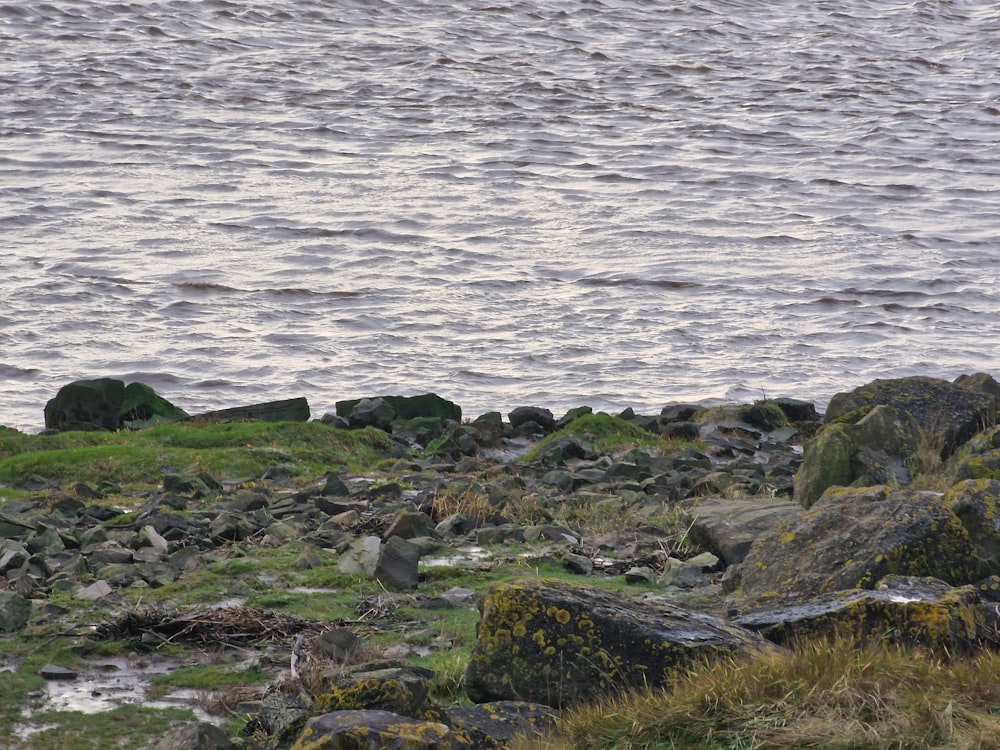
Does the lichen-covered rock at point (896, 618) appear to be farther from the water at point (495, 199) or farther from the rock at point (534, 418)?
the water at point (495, 199)

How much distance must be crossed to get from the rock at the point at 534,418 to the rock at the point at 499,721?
11031 millimetres

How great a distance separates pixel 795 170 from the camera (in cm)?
3594

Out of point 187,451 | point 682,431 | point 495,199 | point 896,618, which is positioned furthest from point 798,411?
point 495,199

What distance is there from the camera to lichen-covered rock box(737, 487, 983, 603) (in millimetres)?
6344

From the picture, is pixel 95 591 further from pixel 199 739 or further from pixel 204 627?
pixel 199 739

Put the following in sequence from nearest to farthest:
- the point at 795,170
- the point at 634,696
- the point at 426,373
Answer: the point at 634,696 < the point at 426,373 < the point at 795,170

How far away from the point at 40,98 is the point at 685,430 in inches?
1078

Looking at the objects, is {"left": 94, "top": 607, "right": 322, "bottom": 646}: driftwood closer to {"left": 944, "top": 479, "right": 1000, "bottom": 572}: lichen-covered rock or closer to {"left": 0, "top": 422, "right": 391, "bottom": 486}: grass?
{"left": 944, "top": 479, "right": 1000, "bottom": 572}: lichen-covered rock

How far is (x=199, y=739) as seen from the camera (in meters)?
5.20

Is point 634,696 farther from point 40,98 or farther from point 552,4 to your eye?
point 552,4

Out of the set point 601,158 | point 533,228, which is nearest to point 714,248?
point 533,228

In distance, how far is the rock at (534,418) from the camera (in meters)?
16.3

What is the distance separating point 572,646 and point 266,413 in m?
11.5

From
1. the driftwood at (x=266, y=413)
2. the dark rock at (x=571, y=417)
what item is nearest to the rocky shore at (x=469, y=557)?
the dark rock at (x=571, y=417)
